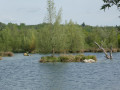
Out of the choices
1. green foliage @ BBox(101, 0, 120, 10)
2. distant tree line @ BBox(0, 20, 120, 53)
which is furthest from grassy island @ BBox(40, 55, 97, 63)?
green foliage @ BBox(101, 0, 120, 10)

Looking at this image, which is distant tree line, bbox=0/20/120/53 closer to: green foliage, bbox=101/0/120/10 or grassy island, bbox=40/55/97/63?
grassy island, bbox=40/55/97/63

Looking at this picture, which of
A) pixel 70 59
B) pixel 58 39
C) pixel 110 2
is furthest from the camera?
pixel 58 39

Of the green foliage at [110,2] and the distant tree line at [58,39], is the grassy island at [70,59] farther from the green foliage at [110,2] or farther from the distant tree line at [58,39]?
the green foliage at [110,2]

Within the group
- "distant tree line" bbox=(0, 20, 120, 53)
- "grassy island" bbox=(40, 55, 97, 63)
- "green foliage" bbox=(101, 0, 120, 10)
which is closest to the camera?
"green foliage" bbox=(101, 0, 120, 10)

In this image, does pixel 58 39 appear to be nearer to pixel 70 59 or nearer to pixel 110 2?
pixel 70 59

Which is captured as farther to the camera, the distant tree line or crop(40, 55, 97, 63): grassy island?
the distant tree line

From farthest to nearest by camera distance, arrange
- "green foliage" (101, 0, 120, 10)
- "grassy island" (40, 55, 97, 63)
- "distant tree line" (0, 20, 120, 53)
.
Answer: "distant tree line" (0, 20, 120, 53) < "grassy island" (40, 55, 97, 63) < "green foliage" (101, 0, 120, 10)

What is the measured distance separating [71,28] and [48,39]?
34202mm

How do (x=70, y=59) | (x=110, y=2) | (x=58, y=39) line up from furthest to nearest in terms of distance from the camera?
(x=58, y=39), (x=70, y=59), (x=110, y=2)

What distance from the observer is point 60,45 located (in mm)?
49906

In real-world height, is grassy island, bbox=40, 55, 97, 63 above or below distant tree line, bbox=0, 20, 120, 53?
below

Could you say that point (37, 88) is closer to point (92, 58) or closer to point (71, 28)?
point (92, 58)

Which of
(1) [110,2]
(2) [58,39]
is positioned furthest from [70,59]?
(1) [110,2]

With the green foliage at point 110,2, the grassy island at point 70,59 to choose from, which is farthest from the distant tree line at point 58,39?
the green foliage at point 110,2
